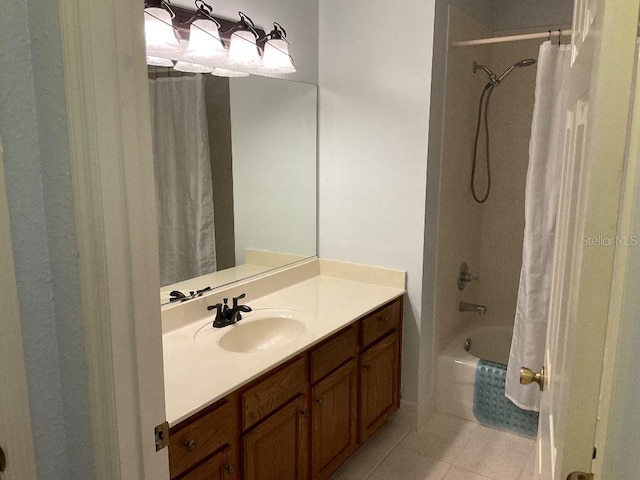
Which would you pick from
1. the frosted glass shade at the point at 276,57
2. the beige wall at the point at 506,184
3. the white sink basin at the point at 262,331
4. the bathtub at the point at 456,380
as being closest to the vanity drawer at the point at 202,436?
the white sink basin at the point at 262,331

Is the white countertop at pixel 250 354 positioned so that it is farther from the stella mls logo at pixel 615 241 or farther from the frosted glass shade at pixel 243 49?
the stella mls logo at pixel 615 241

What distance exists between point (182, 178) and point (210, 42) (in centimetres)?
53

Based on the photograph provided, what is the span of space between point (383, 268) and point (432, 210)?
38cm

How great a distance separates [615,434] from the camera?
29.0 inches

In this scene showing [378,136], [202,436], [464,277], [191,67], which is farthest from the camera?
[464,277]

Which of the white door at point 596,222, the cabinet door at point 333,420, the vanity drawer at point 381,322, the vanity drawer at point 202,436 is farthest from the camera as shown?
the vanity drawer at point 381,322

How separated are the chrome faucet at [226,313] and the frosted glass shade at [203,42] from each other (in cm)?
97

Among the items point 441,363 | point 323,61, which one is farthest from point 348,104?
point 441,363

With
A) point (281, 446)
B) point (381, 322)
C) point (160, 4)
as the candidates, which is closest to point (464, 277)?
point (381, 322)

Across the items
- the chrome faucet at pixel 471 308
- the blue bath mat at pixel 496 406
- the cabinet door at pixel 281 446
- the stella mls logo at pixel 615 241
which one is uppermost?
the stella mls logo at pixel 615 241

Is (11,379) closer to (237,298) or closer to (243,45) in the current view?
(237,298)

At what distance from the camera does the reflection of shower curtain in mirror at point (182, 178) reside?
2.01 metres

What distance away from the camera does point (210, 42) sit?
79.0 inches

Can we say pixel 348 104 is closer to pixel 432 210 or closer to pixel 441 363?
pixel 432 210
